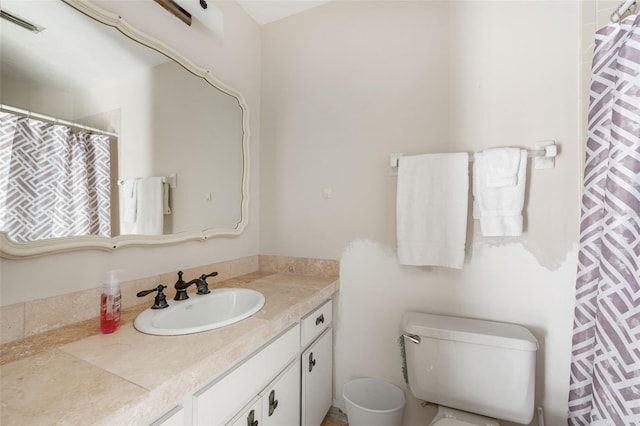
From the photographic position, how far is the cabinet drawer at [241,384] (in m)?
0.72

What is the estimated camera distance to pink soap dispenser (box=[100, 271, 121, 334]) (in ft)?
2.74

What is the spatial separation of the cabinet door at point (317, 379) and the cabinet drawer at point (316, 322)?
0.15 feet

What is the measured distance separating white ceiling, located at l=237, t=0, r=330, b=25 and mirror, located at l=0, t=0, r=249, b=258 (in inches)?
23.4

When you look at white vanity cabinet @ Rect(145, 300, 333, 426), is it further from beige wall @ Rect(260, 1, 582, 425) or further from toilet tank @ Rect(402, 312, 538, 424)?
toilet tank @ Rect(402, 312, 538, 424)

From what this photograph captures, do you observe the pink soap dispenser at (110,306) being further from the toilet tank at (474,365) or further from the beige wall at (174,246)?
the toilet tank at (474,365)

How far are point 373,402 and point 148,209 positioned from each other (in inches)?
58.5

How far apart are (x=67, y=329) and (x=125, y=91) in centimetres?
84

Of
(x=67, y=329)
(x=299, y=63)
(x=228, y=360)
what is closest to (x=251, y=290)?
(x=228, y=360)

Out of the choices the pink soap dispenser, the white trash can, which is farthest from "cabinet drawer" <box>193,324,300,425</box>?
the white trash can

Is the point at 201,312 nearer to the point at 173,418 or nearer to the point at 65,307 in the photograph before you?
the point at 65,307

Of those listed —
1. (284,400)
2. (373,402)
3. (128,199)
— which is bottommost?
(373,402)

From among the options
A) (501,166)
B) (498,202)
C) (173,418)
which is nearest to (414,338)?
(498,202)

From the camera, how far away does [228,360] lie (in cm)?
77

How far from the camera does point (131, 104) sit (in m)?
1.03
